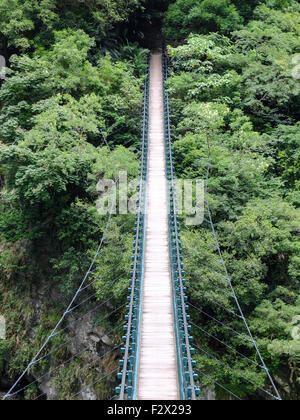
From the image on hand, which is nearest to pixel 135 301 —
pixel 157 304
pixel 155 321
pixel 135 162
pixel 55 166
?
pixel 157 304

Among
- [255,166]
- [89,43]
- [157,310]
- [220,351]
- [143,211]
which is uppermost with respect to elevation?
[89,43]

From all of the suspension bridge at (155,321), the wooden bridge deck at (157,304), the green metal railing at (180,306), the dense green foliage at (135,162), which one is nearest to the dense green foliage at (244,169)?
the dense green foliage at (135,162)

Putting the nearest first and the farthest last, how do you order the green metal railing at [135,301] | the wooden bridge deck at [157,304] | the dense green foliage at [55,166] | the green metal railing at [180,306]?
1. the green metal railing at [180,306]
2. the green metal railing at [135,301]
3. the wooden bridge deck at [157,304]
4. the dense green foliage at [55,166]

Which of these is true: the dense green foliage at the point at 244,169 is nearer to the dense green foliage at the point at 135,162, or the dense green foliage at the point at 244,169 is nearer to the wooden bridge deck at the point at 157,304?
the dense green foliage at the point at 135,162

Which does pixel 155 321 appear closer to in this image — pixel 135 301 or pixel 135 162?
pixel 135 301
